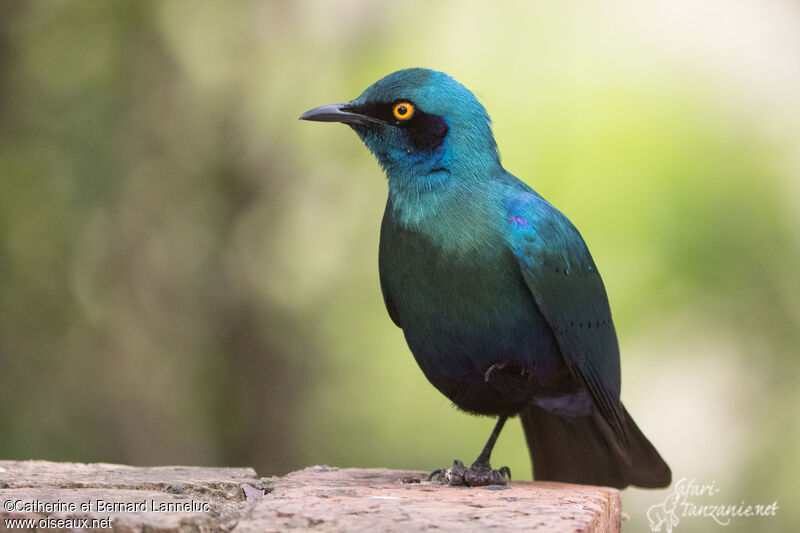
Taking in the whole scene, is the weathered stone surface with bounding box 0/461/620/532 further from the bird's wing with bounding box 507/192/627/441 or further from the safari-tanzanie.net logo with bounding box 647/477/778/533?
the safari-tanzanie.net logo with bounding box 647/477/778/533

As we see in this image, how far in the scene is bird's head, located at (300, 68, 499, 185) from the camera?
13.0 feet

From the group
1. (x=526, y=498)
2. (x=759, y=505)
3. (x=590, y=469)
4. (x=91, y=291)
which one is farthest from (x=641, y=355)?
(x=526, y=498)

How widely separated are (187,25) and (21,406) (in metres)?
3.35

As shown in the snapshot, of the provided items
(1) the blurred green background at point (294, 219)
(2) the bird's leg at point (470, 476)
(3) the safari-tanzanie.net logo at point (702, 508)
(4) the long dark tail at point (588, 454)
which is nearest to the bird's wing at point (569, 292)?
(4) the long dark tail at point (588, 454)

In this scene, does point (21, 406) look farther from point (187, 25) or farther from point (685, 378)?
point (685, 378)

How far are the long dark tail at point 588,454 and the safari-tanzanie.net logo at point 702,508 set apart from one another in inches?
117

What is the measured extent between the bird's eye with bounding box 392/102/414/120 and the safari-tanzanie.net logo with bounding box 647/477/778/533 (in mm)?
4285

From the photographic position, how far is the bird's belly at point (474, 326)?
12.2 ft

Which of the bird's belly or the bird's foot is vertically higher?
the bird's belly

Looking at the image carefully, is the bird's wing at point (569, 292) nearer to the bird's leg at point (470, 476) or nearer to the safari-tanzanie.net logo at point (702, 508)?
the bird's leg at point (470, 476)

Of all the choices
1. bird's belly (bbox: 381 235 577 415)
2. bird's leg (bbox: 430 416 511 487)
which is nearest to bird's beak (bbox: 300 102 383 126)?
bird's belly (bbox: 381 235 577 415)

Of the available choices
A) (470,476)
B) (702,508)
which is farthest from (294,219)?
(470,476)

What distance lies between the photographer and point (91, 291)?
7.85m

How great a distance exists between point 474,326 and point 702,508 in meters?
4.75
